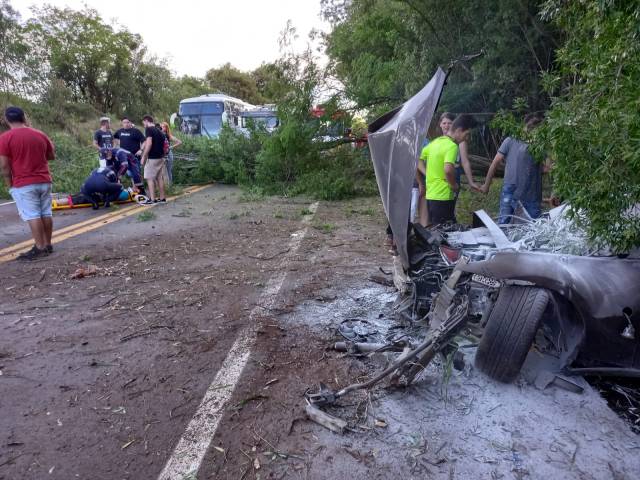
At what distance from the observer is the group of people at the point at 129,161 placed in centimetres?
916

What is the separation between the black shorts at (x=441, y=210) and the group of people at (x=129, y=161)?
652 centimetres

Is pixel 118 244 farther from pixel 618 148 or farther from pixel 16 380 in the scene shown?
pixel 618 148

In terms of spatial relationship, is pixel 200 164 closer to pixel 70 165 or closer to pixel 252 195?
pixel 252 195

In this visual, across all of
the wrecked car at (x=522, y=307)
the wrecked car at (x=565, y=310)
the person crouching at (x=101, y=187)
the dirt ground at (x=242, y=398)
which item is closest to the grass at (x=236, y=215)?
the person crouching at (x=101, y=187)

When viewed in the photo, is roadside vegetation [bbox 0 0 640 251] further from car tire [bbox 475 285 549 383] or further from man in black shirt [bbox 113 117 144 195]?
man in black shirt [bbox 113 117 144 195]

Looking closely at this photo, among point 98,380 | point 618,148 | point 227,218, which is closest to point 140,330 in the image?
point 98,380

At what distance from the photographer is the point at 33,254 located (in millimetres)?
5742

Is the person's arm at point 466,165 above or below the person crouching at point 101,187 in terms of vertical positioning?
above

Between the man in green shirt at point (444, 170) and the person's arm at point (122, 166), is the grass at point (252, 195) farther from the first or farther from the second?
the man in green shirt at point (444, 170)

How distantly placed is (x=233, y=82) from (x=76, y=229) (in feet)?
151

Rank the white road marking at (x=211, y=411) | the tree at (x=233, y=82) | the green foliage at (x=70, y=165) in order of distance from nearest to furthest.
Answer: the white road marking at (x=211, y=411), the green foliage at (x=70, y=165), the tree at (x=233, y=82)

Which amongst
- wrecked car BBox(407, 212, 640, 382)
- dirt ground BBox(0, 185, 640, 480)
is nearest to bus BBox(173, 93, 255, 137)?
dirt ground BBox(0, 185, 640, 480)

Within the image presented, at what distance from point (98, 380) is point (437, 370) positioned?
7.31 ft

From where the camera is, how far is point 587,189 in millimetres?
2658
